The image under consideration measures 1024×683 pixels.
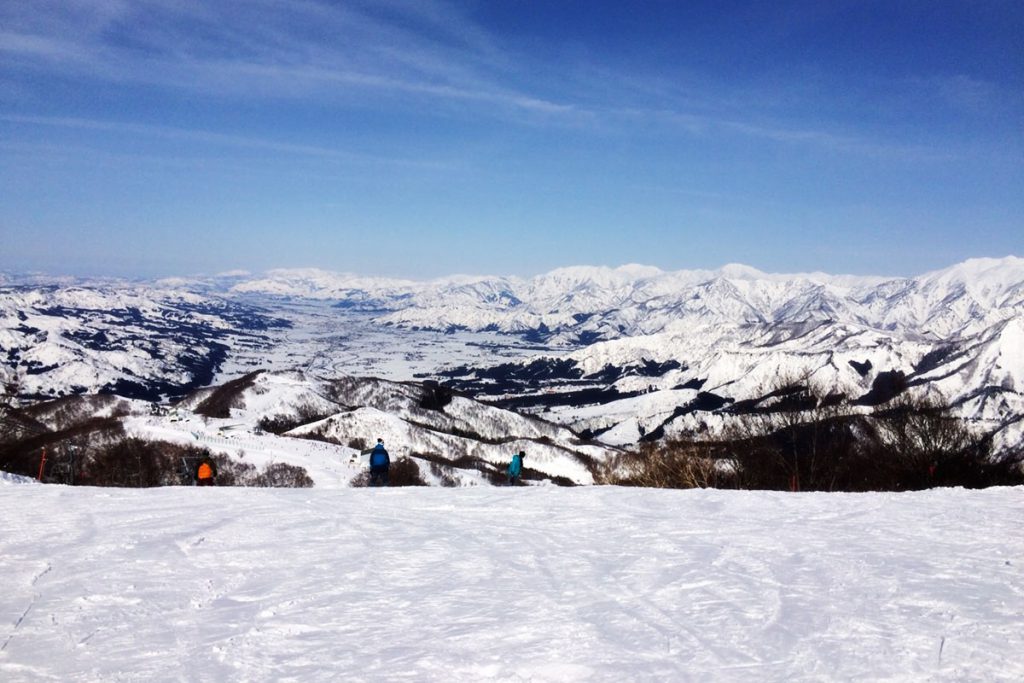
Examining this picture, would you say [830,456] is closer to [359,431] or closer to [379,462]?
[379,462]

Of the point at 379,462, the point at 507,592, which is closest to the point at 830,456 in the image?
the point at 379,462

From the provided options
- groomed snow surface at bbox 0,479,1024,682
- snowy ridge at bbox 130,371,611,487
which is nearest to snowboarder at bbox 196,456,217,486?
groomed snow surface at bbox 0,479,1024,682

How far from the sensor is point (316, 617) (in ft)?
30.4

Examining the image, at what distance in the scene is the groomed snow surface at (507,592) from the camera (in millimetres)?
7766

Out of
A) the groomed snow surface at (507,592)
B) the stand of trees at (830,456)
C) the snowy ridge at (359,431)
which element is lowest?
the snowy ridge at (359,431)

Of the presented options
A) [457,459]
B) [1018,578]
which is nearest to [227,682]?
[1018,578]

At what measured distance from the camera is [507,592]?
33.8 ft

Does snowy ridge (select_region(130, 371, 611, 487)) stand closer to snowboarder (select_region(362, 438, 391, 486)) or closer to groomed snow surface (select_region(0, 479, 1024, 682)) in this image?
snowboarder (select_region(362, 438, 391, 486))

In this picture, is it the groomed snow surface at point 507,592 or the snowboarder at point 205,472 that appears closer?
the groomed snow surface at point 507,592

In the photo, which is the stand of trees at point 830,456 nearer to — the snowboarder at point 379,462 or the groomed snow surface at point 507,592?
the snowboarder at point 379,462

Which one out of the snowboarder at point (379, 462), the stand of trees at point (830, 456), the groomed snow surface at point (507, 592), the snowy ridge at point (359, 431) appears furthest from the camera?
the snowy ridge at point (359, 431)

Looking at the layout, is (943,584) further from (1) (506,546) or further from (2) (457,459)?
(2) (457,459)

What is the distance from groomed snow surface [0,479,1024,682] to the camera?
7.77m

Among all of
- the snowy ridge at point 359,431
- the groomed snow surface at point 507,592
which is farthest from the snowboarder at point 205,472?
the snowy ridge at point 359,431
